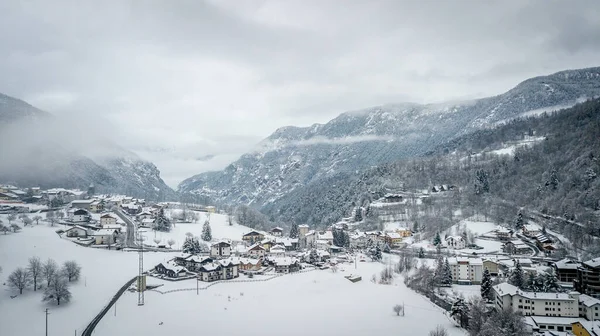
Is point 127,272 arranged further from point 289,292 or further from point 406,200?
point 406,200

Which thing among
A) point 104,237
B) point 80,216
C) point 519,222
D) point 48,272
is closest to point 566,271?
point 519,222

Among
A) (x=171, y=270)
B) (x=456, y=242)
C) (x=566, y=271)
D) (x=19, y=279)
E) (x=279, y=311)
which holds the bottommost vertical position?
(x=279, y=311)

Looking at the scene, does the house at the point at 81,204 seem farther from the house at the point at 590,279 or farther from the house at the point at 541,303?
the house at the point at 590,279

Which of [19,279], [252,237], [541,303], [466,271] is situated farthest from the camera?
[252,237]

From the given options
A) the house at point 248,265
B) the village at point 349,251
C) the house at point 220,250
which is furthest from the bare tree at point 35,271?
the house at point 220,250

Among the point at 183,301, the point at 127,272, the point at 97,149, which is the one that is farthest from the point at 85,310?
the point at 97,149

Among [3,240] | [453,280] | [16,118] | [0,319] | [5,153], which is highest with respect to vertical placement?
[16,118]

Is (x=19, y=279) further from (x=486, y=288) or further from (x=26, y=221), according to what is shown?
(x=486, y=288)
